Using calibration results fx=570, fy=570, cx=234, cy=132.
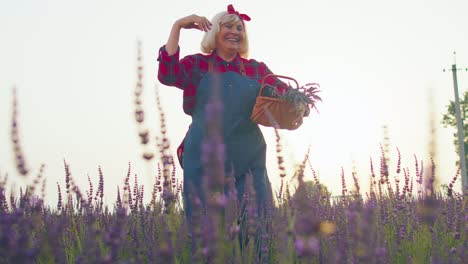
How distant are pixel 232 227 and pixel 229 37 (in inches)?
90.2

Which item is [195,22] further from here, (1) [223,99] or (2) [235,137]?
(2) [235,137]

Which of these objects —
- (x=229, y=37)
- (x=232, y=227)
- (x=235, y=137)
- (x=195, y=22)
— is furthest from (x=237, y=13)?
(x=232, y=227)

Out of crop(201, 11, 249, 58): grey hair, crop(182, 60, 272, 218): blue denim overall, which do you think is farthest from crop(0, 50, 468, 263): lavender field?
crop(201, 11, 249, 58): grey hair

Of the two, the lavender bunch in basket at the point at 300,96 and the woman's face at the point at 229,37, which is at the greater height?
the woman's face at the point at 229,37

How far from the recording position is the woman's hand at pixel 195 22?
13.6 feet

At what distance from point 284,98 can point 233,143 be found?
54 centimetres

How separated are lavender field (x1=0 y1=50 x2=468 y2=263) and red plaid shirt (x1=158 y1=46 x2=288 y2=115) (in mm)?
738

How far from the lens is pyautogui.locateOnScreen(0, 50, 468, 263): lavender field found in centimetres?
154

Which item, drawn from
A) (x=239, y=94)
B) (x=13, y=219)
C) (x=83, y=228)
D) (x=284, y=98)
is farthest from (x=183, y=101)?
(x=13, y=219)

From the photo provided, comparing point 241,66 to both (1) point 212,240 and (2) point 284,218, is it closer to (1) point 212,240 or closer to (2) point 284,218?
(2) point 284,218

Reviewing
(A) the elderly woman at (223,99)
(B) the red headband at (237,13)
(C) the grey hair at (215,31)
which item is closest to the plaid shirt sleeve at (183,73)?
(A) the elderly woman at (223,99)

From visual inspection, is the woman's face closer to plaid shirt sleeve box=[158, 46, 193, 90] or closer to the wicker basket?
plaid shirt sleeve box=[158, 46, 193, 90]

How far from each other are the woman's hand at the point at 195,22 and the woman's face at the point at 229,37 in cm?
29

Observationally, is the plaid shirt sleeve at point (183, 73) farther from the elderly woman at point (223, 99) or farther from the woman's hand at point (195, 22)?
the woman's hand at point (195, 22)
